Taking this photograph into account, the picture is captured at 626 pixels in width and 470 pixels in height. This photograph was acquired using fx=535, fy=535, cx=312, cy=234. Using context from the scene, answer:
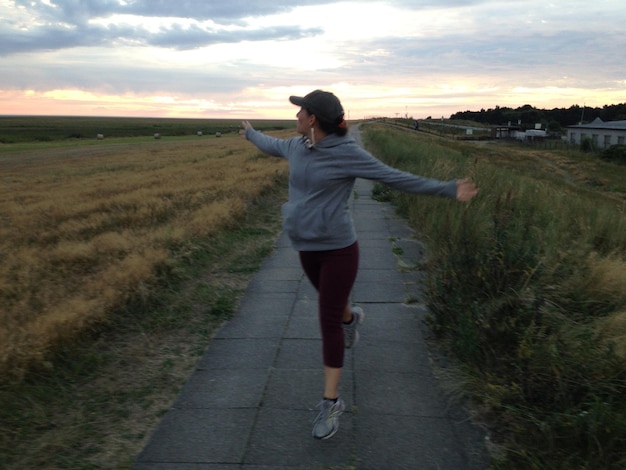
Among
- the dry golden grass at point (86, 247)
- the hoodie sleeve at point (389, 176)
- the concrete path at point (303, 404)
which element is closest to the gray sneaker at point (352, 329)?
the concrete path at point (303, 404)

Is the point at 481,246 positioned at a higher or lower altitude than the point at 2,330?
Result: higher

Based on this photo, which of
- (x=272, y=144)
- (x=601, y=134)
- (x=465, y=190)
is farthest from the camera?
(x=601, y=134)

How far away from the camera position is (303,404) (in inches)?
125

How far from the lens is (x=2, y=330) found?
3889 mm

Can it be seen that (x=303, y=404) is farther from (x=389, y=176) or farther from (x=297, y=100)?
(x=297, y=100)

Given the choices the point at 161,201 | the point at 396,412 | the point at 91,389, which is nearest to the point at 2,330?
the point at 91,389

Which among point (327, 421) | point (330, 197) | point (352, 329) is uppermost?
point (330, 197)

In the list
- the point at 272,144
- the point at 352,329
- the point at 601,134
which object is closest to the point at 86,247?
the point at 272,144

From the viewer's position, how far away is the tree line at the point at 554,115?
116 metres

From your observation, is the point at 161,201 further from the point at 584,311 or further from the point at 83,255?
the point at 584,311

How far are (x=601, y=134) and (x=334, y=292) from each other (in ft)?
259

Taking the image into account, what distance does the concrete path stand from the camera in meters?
2.68

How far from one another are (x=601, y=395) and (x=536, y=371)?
1.08ft

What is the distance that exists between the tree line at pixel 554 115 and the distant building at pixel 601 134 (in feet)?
109
